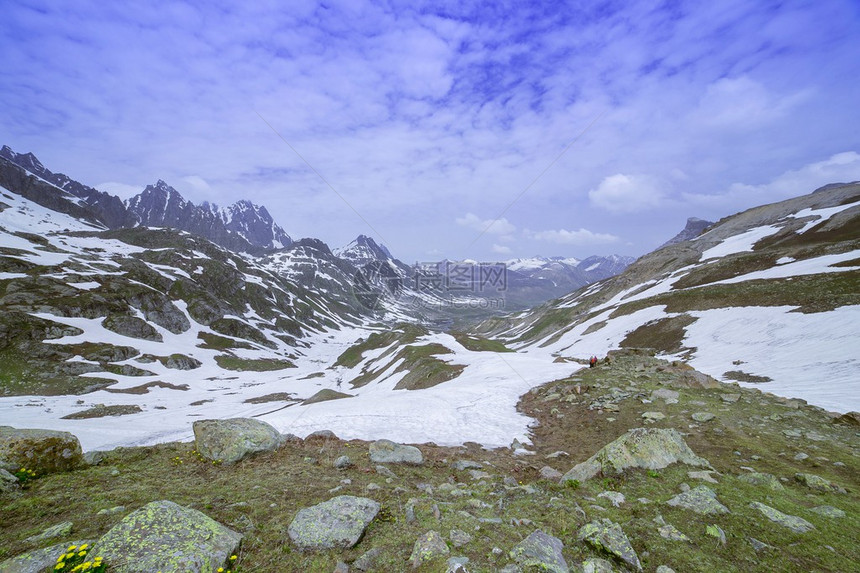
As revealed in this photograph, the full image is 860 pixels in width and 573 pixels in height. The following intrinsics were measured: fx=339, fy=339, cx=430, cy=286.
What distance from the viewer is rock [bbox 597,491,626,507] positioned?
31.1 ft

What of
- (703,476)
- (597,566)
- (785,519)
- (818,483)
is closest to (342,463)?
(597,566)

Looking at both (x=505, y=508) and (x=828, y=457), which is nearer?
(x=505, y=508)

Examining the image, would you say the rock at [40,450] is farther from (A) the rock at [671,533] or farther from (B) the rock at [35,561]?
(A) the rock at [671,533]

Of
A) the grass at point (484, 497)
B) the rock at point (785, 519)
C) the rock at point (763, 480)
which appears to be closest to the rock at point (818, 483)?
the grass at point (484, 497)

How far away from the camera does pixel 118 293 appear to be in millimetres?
108875

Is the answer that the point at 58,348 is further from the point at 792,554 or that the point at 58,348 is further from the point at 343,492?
the point at 792,554

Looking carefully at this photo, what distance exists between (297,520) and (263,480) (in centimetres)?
358

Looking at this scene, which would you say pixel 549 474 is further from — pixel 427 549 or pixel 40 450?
pixel 40 450

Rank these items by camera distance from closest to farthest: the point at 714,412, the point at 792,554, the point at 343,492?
the point at 792,554 → the point at 343,492 → the point at 714,412

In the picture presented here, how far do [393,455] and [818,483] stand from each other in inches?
546

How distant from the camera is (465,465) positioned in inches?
539

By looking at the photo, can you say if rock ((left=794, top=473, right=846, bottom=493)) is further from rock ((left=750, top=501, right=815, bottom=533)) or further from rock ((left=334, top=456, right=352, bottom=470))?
rock ((left=334, top=456, right=352, bottom=470))

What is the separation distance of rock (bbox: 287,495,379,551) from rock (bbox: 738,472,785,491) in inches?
450

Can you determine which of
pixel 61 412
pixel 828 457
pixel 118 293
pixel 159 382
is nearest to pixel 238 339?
pixel 118 293
